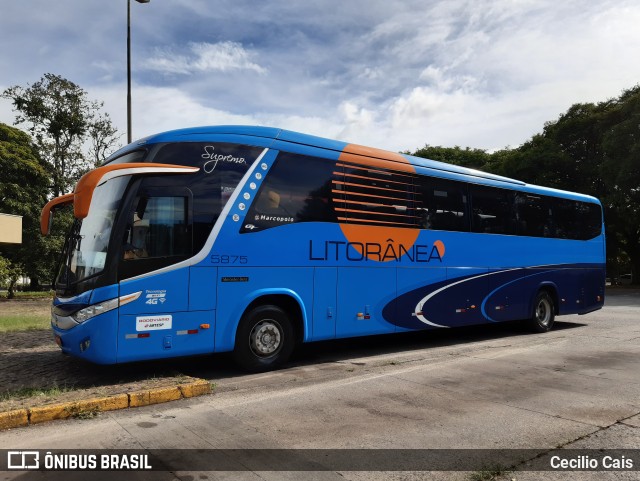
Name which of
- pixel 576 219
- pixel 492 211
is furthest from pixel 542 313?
pixel 492 211

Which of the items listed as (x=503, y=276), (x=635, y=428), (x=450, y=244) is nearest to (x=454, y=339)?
(x=503, y=276)

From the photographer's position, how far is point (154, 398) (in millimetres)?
5836

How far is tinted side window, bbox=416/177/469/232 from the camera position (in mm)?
9695

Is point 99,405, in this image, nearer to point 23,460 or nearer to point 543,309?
point 23,460

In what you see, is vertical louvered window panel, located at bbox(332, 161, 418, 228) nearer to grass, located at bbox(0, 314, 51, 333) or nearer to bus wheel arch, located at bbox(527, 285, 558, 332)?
bus wheel arch, located at bbox(527, 285, 558, 332)

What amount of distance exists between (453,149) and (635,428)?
153 ft

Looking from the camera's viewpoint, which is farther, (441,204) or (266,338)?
(441,204)

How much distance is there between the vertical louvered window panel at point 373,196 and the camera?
27.7 feet

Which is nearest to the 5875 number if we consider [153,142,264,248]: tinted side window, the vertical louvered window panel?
[153,142,264,248]: tinted side window

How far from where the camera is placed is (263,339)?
24.7ft

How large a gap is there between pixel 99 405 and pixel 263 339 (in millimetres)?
2624

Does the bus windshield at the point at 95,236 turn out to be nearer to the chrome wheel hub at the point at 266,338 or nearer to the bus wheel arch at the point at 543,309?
the chrome wheel hub at the point at 266,338

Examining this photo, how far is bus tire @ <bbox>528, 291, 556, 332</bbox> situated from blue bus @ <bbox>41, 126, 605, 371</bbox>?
2.33 metres

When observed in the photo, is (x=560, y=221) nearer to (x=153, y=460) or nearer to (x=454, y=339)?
(x=454, y=339)
